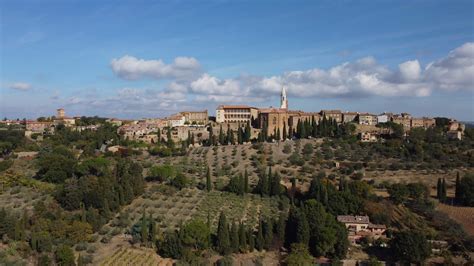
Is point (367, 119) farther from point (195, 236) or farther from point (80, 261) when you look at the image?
point (80, 261)

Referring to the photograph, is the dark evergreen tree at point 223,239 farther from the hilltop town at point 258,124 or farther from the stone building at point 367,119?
the stone building at point 367,119

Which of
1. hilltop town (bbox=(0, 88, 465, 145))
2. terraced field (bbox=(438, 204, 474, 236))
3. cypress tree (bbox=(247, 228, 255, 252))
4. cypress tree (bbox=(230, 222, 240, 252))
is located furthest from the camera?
hilltop town (bbox=(0, 88, 465, 145))

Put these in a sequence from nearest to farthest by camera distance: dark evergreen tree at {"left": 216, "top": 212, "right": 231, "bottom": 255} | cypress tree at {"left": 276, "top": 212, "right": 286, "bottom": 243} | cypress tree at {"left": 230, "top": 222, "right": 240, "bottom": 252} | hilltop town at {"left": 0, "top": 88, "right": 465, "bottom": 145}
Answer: dark evergreen tree at {"left": 216, "top": 212, "right": 231, "bottom": 255}
cypress tree at {"left": 230, "top": 222, "right": 240, "bottom": 252}
cypress tree at {"left": 276, "top": 212, "right": 286, "bottom": 243}
hilltop town at {"left": 0, "top": 88, "right": 465, "bottom": 145}

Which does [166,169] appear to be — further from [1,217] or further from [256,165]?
[1,217]

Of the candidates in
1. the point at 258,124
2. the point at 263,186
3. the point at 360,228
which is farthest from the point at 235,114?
the point at 360,228

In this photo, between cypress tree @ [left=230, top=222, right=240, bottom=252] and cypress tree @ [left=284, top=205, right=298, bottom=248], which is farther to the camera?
cypress tree @ [left=284, top=205, right=298, bottom=248]

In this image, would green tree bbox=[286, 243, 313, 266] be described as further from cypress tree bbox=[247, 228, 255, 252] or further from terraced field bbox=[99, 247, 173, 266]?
terraced field bbox=[99, 247, 173, 266]

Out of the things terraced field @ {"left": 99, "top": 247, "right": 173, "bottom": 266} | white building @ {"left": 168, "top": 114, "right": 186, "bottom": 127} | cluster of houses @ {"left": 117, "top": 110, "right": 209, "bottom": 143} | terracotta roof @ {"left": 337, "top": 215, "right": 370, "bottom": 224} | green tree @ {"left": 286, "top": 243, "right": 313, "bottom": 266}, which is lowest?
terraced field @ {"left": 99, "top": 247, "right": 173, "bottom": 266}

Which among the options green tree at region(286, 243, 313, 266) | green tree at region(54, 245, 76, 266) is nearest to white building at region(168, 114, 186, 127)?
green tree at region(286, 243, 313, 266)

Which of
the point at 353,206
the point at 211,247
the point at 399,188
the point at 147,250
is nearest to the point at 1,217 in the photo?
the point at 147,250

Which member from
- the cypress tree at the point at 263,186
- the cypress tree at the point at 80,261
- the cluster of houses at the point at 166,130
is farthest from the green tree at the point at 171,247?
the cluster of houses at the point at 166,130

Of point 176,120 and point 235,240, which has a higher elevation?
point 176,120
